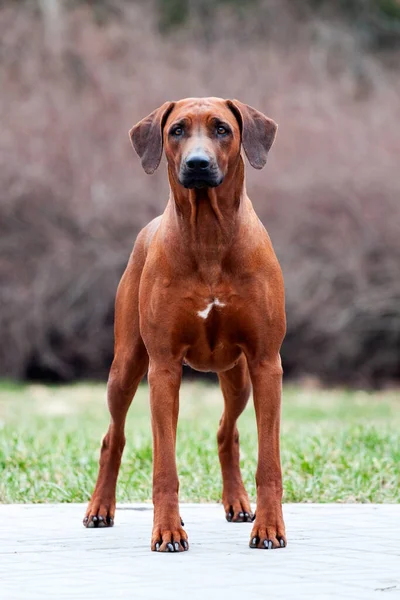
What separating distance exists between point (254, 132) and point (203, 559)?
2.19 m

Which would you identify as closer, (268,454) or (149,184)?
(268,454)

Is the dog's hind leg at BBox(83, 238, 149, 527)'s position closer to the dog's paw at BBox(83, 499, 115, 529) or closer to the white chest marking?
the dog's paw at BBox(83, 499, 115, 529)

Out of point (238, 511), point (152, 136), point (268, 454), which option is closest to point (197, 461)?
point (238, 511)

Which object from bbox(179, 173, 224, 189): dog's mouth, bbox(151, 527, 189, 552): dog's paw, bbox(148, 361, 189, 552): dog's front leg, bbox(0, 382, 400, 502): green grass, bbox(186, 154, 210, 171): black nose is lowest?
bbox(0, 382, 400, 502): green grass

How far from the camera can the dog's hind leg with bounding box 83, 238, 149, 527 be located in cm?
655

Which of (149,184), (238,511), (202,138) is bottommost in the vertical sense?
(238,511)

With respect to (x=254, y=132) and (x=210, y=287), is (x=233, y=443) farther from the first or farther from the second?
(x=254, y=132)

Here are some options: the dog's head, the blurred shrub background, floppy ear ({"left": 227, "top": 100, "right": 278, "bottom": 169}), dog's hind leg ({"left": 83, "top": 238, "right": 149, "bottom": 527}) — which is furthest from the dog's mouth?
the blurred shrub background

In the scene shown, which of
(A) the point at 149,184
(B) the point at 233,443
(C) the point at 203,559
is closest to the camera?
(C) the point at 203,559

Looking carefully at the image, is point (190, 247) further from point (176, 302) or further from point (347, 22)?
point (347, 22)

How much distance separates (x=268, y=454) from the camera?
5.82 meters

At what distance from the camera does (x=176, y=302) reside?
581cm

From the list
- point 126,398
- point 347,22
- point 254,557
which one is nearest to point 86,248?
point 347,22

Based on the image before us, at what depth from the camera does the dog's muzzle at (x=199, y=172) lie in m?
5.55
